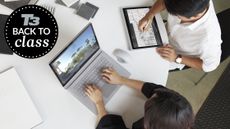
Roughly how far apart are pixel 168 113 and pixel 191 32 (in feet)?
1.68

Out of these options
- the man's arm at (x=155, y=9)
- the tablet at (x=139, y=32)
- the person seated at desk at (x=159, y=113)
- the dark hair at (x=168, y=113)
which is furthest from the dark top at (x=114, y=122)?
the man's arm at (x=155, y=9)

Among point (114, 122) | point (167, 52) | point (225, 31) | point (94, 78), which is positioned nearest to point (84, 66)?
point (94, 78)

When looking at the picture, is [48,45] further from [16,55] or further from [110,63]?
[110,63]

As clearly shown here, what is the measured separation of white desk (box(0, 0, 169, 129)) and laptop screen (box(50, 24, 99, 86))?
8 cm

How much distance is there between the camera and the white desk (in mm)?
1535

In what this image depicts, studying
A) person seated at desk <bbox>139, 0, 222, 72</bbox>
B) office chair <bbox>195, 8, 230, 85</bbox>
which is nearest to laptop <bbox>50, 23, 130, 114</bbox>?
person seated at desk <bbox>139, 0, 222, 72</bbox>

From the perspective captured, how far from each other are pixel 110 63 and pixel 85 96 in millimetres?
209

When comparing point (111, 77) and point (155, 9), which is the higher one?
point (155, 9)

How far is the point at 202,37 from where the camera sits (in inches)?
65.2

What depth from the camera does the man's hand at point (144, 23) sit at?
1.75m

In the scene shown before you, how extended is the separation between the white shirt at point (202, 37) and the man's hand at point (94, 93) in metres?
0.53

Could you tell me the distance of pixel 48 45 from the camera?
164cm

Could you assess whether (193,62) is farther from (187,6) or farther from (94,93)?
(94,93)

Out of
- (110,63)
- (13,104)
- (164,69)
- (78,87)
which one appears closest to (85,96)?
(78,87)
